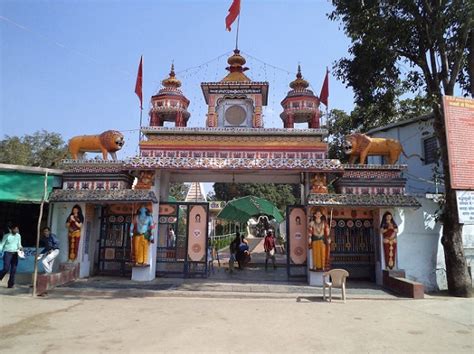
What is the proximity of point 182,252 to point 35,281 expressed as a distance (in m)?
4.05

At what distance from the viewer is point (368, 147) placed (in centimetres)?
1105

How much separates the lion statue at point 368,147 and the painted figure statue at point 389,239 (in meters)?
1.88

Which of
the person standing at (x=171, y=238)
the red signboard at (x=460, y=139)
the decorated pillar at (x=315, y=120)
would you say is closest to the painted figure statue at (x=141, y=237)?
the person standing at (x=171, y=238)

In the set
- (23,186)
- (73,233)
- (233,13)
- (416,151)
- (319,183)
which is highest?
(233,13)

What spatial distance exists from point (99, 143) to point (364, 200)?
314 inches

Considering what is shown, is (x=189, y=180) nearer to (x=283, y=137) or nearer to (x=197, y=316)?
(x=283, y=137)

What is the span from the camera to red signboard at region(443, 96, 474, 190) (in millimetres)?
7895

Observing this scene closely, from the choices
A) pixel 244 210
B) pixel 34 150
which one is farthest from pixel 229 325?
pixel 34 150

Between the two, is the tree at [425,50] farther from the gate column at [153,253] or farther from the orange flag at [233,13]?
the gate column at [153,253]

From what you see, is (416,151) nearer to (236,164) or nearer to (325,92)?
(325,92)

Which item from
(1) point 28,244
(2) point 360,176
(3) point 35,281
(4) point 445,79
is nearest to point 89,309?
(3) point 35,281

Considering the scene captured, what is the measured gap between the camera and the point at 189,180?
41.5ft

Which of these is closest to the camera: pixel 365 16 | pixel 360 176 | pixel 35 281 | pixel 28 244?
pixel 35 281

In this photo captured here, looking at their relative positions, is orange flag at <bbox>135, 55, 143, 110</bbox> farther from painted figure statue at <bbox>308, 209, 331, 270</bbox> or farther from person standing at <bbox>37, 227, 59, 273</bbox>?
painted figure statue at <bbox>308, 209, 331, 270</bbox>
